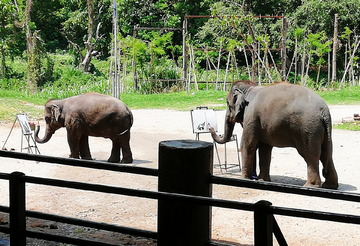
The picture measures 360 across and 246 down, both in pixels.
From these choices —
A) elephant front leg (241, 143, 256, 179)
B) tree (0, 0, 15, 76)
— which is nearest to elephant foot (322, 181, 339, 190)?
elephant front leg (241, 143, 256, 179)

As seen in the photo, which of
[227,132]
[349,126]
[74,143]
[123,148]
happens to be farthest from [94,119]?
[349,126]

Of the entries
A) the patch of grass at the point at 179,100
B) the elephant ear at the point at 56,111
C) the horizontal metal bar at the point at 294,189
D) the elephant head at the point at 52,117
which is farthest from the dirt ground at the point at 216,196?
the patch of grass at the point at 179,100

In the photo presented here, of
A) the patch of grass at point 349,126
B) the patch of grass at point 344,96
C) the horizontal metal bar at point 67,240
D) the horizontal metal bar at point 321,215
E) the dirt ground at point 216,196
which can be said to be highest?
the horizontal metal bar at point 321,215

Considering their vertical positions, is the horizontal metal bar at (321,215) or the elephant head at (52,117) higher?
the horizontal metal bar at (321,215)

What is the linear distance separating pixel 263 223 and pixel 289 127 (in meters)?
4.83

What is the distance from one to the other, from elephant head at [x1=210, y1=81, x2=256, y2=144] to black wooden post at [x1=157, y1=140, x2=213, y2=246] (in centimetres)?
A: 533

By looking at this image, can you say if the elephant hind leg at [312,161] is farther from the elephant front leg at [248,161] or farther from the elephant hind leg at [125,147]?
the elephant hind leg at [125,147]

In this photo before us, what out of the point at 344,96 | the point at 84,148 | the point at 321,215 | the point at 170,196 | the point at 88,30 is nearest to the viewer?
the point at 321,215

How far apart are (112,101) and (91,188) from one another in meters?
6.39

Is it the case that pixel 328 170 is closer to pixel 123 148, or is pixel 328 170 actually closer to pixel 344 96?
pixel 123 148

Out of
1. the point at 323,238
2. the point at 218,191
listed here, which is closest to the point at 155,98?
the point at 218,191

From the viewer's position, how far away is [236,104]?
8336 mm

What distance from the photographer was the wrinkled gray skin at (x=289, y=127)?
23.5 feet

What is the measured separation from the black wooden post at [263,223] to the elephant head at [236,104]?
223 inches
